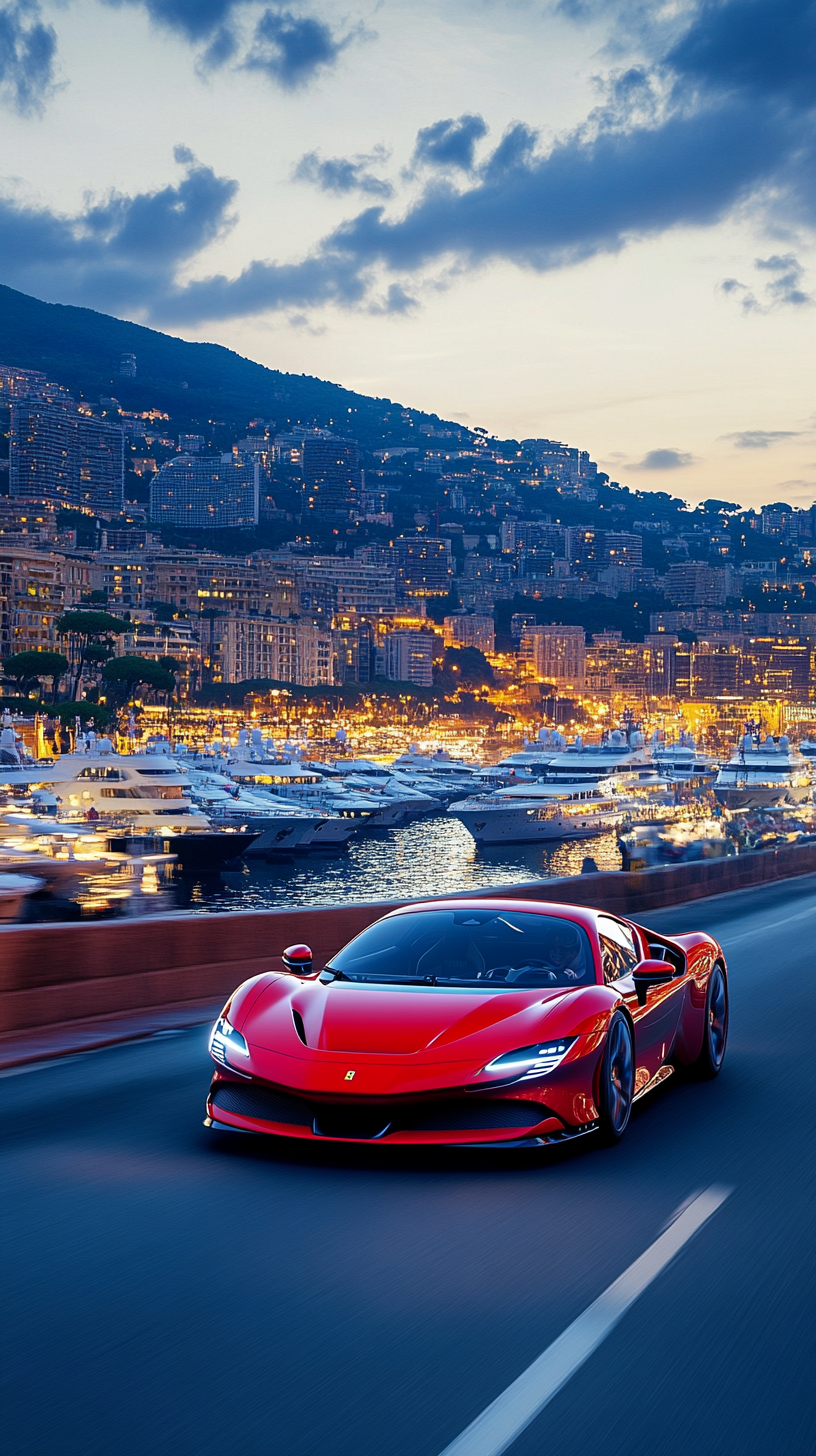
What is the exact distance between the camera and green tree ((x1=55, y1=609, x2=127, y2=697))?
16138 cm

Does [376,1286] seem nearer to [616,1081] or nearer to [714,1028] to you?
[616,1081]

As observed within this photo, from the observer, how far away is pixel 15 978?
9.80 metres

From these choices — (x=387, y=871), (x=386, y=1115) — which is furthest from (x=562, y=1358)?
(x=387, y=871)

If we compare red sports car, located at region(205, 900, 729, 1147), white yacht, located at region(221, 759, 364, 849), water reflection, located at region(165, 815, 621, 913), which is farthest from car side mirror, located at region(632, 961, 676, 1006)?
white yacht, located at region(221, 759, 364, 849)

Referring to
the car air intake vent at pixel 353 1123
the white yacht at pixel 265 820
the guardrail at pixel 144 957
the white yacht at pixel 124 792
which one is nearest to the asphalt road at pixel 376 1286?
the car air intake vent at pixel 353 1123

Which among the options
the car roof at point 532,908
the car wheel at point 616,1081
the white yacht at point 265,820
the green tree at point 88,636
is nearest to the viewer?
the car wheel at point 616,1081

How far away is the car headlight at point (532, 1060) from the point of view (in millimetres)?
6164

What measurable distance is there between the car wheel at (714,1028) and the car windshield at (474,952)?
1.60 meters

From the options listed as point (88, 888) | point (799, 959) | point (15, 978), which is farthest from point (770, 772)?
point (15, 978)

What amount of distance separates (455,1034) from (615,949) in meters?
1.69

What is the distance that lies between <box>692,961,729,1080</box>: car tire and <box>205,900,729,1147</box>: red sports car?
2.38 ft

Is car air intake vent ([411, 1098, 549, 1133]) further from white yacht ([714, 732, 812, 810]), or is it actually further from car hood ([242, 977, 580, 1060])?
white yacht ([714, 732, 812, 810])

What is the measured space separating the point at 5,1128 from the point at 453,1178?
222 cm

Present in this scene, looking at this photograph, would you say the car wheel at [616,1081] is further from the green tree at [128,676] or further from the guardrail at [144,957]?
the green tree at [128,676]
